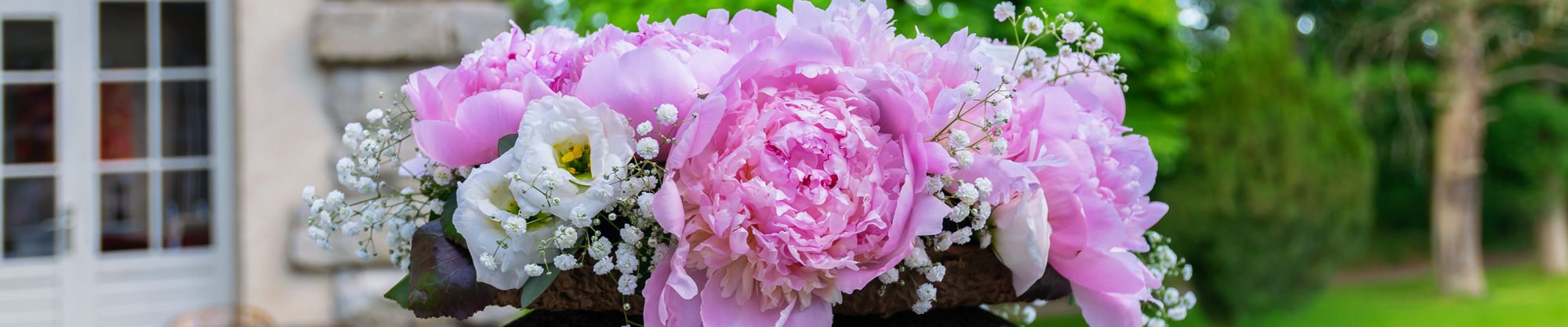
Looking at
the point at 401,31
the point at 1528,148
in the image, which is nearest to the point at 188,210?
the point at 401,31

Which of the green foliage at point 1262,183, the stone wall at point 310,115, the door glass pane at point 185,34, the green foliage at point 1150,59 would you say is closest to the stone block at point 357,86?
the stone wall at point 310,115

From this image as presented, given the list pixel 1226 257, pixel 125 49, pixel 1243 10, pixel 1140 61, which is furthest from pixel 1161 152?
pixel 125 49

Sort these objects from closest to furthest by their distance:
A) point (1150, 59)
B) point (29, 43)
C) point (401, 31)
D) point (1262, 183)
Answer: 1. point (401, 31)
2. point (29, 43)
3. point (1150, 59)
4. point (1262, 183)

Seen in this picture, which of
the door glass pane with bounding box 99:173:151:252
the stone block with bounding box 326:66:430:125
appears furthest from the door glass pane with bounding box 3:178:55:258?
the stone block with bounding box 326:66:430:125

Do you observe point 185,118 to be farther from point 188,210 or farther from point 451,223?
point 451,223

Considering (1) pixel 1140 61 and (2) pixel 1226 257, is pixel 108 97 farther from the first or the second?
(2) pixel 1226 257

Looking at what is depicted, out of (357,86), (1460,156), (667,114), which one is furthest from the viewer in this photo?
(1460,156)

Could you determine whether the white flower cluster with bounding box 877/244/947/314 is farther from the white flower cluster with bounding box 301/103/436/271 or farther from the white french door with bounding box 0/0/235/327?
the white french door with bounding box 0/0/235/327
